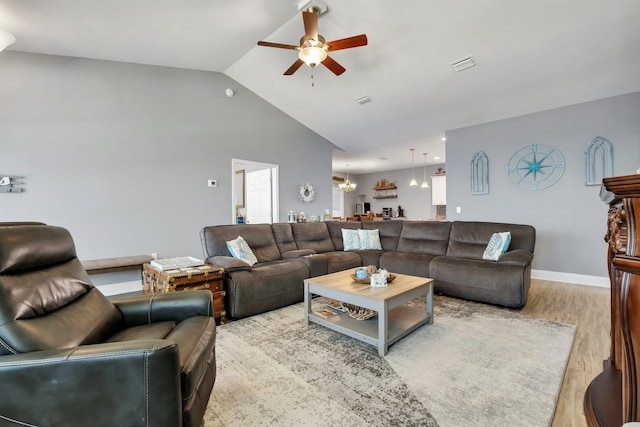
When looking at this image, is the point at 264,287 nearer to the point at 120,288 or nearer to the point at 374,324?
the point at 374,324

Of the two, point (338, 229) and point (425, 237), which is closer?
point (425, 237)

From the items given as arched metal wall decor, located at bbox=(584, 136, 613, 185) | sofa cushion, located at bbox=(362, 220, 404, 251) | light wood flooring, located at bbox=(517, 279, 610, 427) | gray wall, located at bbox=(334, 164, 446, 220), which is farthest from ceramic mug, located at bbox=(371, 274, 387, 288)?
gray wall, located at bbox=(334, 164, 446, 220)

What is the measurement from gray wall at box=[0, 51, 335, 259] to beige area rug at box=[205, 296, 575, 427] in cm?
253

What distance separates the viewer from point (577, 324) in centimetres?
275

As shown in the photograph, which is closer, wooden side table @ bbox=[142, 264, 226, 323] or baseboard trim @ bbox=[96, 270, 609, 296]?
wooden side table @ bbox=[142, 264, 226, 323]

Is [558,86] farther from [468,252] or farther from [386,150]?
[386,150]

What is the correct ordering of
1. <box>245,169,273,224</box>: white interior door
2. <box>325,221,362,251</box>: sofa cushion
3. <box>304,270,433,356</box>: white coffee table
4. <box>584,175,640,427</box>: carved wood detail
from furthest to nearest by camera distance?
<box>245,169,273,224</box>: white interior door
<box>325,221,362,251</box>: sofa cushion
<box>304,270,433,356</box>: white coffee table
<box>584,175,640,427</box>: carved wood detail

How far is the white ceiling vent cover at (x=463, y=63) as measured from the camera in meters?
A: 3.74

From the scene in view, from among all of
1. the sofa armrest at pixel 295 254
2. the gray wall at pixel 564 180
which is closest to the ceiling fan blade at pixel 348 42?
the sofa armrest at pixel 295 254

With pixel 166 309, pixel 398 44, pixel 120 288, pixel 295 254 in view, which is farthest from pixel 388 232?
pixel 120 288

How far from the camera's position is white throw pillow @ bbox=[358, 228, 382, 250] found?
186 inches

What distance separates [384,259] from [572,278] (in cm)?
293

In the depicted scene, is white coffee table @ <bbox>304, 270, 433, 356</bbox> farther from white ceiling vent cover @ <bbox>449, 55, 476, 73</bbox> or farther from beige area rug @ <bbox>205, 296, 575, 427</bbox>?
white ceiling vent cover @ <bbox>449, 55, 476, 73</bbox>

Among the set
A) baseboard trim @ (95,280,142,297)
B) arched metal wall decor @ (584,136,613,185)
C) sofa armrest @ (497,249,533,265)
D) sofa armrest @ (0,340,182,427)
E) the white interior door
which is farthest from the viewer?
the white interior door
